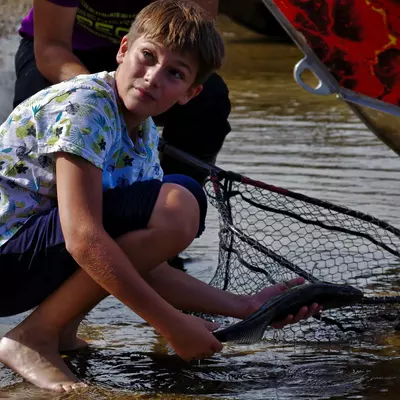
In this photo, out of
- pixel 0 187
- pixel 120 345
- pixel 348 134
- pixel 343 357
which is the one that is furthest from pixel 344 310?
pixel 348 134

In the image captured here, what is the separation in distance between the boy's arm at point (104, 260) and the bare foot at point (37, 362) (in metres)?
0.30

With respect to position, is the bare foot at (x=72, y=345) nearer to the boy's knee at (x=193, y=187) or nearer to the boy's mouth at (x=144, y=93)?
the boy's knee at (x=193, y=187)

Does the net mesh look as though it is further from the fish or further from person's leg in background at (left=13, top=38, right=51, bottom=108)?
person's leg in background at (left=13, top=38, right=51, bottom=108)

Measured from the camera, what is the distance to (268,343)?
343 cm

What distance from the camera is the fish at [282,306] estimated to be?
115 inches

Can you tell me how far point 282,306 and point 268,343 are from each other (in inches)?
17.6

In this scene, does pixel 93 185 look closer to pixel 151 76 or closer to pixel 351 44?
pixel 151 76

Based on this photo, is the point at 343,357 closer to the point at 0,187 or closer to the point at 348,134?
the point at 0,187

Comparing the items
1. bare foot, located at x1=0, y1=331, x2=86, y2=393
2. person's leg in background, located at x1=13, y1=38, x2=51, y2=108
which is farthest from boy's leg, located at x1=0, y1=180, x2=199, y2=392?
person's leg in background, located at x1=13, y1=38, x2=51, y2=108

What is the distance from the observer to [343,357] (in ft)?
10.8

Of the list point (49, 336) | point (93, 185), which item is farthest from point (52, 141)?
point (49, 336)

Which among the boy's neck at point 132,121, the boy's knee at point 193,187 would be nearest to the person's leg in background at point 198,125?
the boy's knee at point 193,187

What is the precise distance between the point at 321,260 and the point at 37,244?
1.43 meters

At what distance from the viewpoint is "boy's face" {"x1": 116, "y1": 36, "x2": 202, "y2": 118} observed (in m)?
3.00
